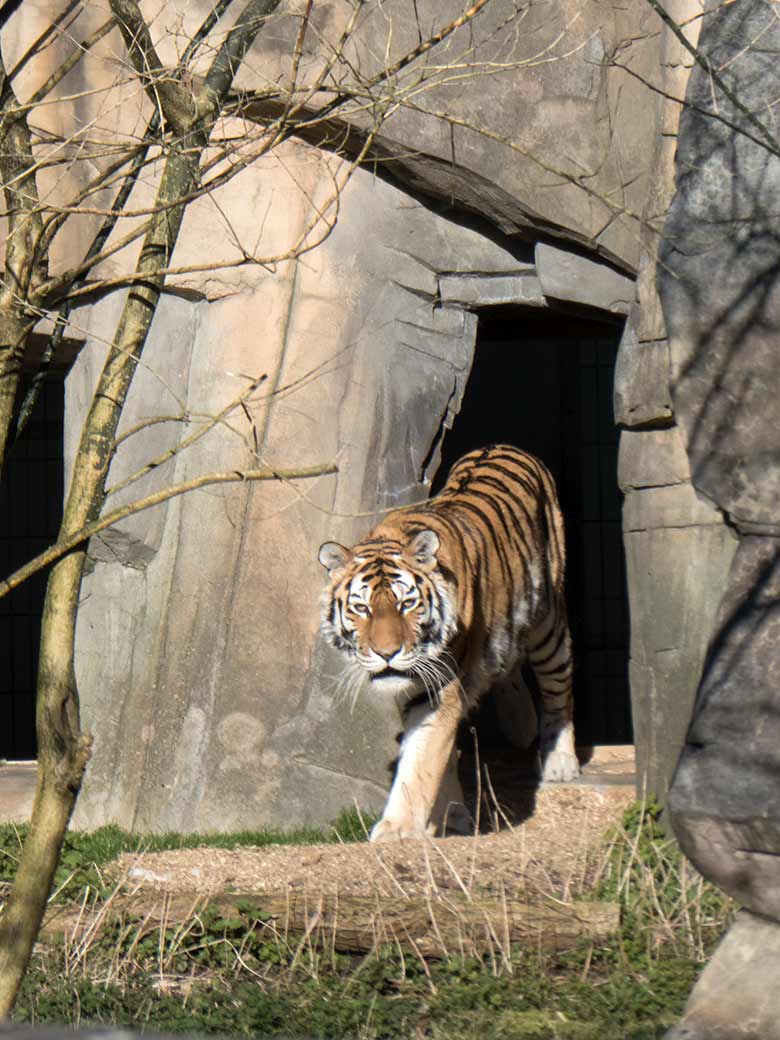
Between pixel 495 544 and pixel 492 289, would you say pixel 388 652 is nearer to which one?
pixel 495 544

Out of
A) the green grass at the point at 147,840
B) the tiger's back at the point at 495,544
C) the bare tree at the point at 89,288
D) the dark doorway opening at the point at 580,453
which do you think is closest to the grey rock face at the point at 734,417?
the bare tree at the point at 89,288

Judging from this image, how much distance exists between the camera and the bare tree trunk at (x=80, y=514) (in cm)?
312

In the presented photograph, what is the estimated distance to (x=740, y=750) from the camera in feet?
12.5

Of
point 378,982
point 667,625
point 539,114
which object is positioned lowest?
point 378,982

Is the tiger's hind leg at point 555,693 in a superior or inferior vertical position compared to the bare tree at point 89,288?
inferior

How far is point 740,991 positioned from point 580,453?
22.5ft

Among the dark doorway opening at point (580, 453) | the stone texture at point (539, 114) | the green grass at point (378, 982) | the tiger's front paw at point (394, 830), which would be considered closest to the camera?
the green grass at point (378, 982)

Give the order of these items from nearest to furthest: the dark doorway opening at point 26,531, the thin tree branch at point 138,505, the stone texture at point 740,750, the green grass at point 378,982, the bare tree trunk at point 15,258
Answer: the thin tree branch at point 138,505, the bare tree trunk at point 15,258, the stone texture at point 740,750, the green grass at point 378,982, the dark doorway opening at point 26,531

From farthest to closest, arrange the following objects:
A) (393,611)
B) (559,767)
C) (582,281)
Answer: (559,767) < (582,281) < (393,611)

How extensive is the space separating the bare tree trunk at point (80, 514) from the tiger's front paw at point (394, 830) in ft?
8.41

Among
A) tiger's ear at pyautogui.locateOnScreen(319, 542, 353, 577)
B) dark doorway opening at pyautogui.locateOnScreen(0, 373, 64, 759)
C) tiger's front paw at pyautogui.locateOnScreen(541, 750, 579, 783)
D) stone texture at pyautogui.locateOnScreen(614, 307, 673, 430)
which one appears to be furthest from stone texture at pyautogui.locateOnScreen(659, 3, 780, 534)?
dark doorway opening at pyautogui.locateOnScreen(0, 373, 64, 759)

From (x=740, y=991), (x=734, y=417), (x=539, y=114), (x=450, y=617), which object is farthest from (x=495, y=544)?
(x=740, y=991)

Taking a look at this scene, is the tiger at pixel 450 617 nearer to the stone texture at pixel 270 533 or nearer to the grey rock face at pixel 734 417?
Answer: the stone texture at pixel 270 533

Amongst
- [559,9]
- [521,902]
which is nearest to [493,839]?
[521,902]
